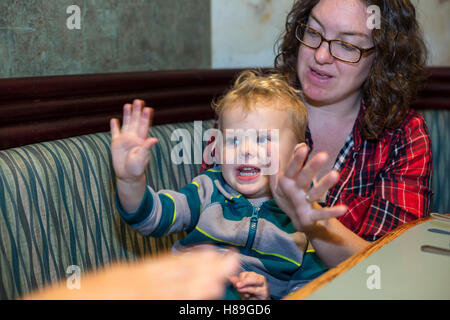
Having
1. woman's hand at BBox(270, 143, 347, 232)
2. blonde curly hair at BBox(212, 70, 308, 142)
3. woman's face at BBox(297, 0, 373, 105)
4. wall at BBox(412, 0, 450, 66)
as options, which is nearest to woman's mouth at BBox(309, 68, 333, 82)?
woman's face at BBox(297, 0, 373, 105)

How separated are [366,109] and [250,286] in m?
0.96

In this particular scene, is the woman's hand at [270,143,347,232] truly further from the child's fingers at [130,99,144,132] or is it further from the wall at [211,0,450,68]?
the wall at [211,0,450,68]

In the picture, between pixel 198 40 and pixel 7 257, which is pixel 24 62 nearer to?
pixel 7 257

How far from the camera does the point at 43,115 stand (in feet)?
5.07

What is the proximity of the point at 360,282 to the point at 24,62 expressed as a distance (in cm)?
129

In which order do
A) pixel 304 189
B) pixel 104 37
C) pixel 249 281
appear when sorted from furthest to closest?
1. pixel 104 37
2. pixel 249 281
3. pixel 304 189

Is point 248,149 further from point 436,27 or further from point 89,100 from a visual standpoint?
point 436,27

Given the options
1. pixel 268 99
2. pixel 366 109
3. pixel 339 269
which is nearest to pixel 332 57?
pixel 366 109

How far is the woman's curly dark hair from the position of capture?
174 centimetres

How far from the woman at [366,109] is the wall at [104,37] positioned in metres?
0.67

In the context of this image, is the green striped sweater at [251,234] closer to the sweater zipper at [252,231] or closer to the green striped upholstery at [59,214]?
the sweater zipper at [252,231]

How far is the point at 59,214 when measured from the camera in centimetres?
141

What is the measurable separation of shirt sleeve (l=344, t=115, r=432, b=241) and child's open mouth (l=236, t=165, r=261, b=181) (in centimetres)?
47

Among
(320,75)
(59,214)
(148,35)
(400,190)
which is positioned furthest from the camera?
(148,35)
